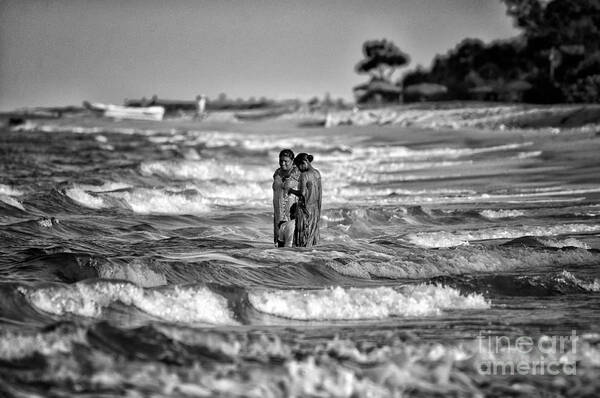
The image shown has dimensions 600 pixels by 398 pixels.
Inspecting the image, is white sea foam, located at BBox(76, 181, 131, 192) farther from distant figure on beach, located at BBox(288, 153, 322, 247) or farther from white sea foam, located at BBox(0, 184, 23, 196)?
distant figure on beach, located at BBox(288, 153, 322, 247)

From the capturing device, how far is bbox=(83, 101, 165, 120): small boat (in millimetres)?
91812

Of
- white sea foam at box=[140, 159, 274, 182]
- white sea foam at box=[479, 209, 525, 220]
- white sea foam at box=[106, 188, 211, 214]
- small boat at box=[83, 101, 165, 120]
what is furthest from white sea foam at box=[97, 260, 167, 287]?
small boat at box=[83, 101, 165, 120]

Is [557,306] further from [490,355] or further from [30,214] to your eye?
[30,214]

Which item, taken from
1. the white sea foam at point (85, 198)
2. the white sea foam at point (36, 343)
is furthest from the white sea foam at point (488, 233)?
the white sea foam at point (36, 343)

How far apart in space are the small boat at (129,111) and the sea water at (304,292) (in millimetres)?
66663

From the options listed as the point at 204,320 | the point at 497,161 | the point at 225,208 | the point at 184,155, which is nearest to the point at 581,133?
the point at 497,161

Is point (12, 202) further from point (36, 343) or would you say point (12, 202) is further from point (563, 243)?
point (36, 343)

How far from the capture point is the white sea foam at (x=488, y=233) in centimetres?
1493

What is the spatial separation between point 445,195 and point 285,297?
44.0 feet

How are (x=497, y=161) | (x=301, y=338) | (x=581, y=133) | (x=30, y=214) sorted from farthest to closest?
(x=581, y=133) → (x=497, y=161) → (x=30, y=214) → (x=301, y=338)

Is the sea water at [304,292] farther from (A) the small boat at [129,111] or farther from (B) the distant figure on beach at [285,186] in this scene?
(A) the small boat at [129,111]

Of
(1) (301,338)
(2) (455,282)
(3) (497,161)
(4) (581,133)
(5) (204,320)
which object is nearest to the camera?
(1) (301,338)

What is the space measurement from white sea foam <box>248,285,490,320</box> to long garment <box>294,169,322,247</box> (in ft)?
8.35

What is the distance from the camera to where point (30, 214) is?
1878 centimetres
